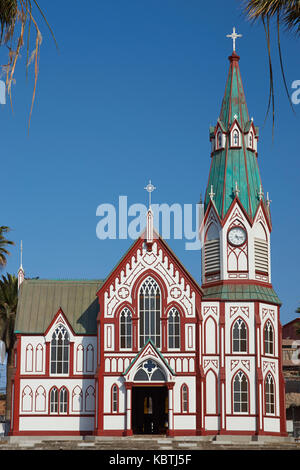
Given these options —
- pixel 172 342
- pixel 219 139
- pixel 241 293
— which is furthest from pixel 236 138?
pixel 172 342

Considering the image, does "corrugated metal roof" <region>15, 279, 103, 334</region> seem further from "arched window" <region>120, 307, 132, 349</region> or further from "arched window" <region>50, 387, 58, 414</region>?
"arched window" <region>50, 387, 58, 414</region>

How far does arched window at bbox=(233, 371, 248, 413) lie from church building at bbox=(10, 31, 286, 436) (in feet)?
0.21

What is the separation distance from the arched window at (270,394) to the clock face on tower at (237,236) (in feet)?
30.4

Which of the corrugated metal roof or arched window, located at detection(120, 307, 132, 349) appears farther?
the corrugated metal roof

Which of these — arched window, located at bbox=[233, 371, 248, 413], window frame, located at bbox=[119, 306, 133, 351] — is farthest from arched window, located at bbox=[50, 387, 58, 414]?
arched window, located at bbox=[233, 371, 248, 413]

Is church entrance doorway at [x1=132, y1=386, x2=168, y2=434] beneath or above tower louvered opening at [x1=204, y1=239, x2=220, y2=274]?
beneath

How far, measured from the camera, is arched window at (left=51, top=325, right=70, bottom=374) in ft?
190

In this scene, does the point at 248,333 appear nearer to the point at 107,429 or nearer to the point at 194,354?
the point at 194,354

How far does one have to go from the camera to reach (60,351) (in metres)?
58.2

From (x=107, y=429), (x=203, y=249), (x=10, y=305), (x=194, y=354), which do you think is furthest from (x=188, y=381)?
(x=10, y=305)

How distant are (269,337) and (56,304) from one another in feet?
49.6

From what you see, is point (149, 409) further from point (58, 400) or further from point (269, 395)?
point (269, 395)

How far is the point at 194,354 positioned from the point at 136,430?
24.4ft

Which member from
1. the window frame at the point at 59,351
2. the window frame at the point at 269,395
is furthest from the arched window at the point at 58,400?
the window frame at the point at 269,395
